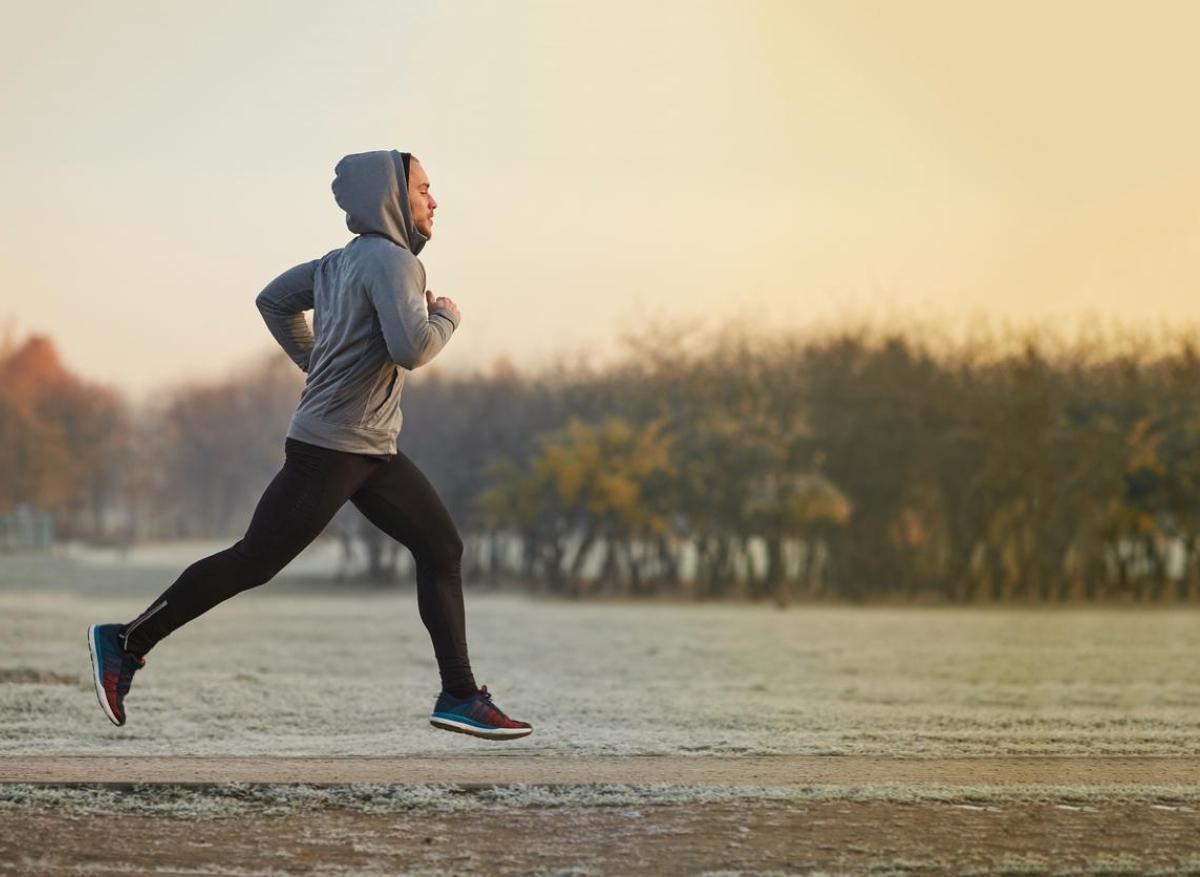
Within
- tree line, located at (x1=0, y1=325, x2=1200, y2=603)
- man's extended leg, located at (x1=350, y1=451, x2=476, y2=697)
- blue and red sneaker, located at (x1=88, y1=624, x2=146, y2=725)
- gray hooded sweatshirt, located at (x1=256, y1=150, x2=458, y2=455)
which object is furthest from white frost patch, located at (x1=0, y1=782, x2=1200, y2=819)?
tree line, located at (x1=0, y1=325, x2=1200, y2=603)

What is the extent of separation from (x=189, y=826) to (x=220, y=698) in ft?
15.1

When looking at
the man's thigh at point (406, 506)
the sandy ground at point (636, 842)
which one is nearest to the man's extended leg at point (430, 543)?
the man's thigh at point (406, 506)

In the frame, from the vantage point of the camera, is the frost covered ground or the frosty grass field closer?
the frosty grass field

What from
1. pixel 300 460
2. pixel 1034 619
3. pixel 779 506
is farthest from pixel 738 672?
pixel 779 506

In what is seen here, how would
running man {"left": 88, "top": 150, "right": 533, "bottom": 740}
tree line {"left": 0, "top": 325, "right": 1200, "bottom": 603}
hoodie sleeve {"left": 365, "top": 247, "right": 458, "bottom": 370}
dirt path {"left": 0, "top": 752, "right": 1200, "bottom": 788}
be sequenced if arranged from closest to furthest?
hoodie sleeve {"left": 365, "top": 247, "right": 458, "bottom": 370}, running man {"left": 88, "top": 150, "right": 533, "bottom": 740}, dirt path {"left": 0, "top": 752, "right": 1200, "bottom": 788}, tree line {"left": 0, "top": 325, "right": 1200, "bottom": 603}

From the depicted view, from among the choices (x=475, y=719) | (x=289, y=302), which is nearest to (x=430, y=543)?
(x=475, y=719)

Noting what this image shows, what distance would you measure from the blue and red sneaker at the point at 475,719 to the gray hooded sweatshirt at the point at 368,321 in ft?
3.11

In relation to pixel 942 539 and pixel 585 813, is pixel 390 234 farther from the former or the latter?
pixel 942 539

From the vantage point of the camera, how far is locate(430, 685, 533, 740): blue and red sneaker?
20.6ft

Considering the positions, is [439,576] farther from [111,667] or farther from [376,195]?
[376,195]

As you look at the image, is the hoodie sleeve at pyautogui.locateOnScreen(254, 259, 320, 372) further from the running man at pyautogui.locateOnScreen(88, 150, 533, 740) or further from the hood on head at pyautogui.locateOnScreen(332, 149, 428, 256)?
the hood on head at pyautogui.locateOnScreen(332, 149, 428, 256)

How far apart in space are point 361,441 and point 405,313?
1.61 feet

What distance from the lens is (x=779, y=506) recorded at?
24938 millimetres

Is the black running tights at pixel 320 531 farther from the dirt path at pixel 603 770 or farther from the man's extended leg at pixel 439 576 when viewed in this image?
the dirt path at pixel 603 770
